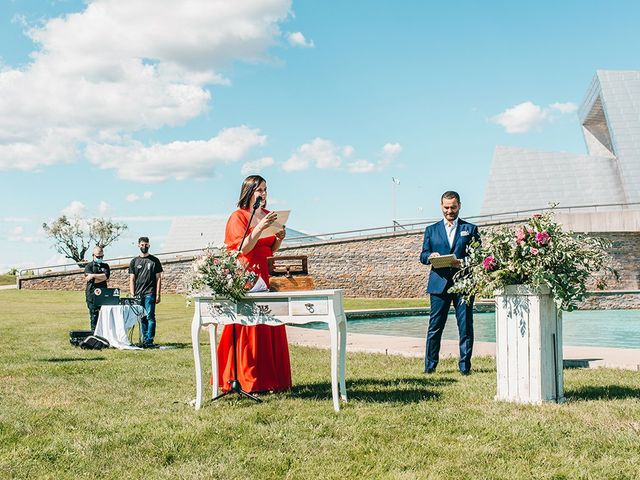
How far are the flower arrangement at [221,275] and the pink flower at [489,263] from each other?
78.9 inches

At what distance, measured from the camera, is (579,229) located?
116 feet

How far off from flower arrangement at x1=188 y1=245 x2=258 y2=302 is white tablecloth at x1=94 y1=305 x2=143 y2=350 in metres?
5.89

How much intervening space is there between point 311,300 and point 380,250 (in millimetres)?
32214

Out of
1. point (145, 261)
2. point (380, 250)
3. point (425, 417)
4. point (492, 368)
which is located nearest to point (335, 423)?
point (425, 417)

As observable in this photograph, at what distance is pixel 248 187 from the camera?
636 centimetres

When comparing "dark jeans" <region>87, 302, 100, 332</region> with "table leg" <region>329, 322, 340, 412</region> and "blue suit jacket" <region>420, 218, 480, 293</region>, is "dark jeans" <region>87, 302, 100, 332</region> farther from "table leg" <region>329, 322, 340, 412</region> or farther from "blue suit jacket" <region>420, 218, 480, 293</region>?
"table leg" <region>329, 322, 340, 412</region>

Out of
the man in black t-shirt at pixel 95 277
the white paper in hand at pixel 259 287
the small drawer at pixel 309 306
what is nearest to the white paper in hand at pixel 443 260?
the small drawer at pixel 309 306

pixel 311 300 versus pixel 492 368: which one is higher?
pixel 311 300

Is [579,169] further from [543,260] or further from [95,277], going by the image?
[543,260]

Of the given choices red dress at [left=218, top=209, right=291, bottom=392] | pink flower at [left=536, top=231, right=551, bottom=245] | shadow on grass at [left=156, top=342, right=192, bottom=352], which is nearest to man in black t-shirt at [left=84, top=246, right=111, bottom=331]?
shadow on grass at [left=156, top=342, right=192, bottom=352]

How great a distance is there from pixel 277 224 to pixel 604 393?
3299 mm

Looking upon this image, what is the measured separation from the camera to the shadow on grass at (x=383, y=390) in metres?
6.07

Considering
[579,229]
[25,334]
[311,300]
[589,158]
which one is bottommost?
[25,334]

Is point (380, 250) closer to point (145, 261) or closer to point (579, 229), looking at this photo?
point (579, 229)
